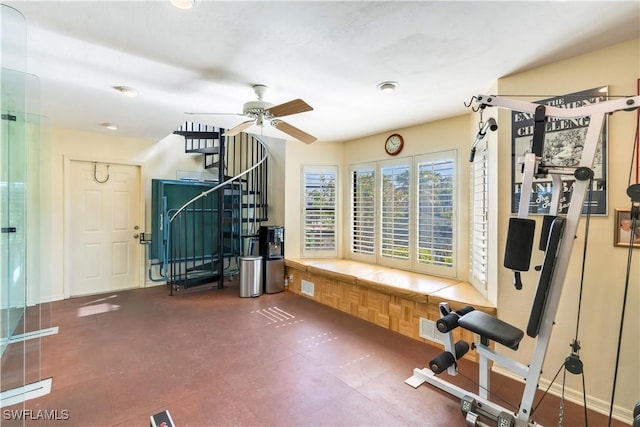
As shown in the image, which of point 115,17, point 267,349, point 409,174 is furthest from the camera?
point 409,174

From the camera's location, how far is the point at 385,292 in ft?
10.7

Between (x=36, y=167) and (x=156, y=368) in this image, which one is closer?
(x=156, y=368)

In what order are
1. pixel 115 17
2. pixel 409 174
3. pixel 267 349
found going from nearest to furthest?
1. pixel 115 17
2. pixel 267 349
3. pixel 409 174

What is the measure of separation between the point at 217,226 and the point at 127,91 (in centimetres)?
286

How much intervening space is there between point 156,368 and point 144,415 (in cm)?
60

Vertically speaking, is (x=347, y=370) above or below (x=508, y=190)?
below

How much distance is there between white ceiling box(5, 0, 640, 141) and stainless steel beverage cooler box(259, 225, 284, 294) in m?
2.09

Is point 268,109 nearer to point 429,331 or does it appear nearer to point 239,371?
point 239,371

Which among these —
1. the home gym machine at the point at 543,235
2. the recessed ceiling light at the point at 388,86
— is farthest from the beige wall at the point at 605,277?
the recessed ceiling light at the point at 388,86

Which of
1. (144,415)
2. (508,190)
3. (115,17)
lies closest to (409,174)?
(508,190)

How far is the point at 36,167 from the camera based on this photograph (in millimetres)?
2887

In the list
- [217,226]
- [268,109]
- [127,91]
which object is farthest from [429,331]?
[217,226]

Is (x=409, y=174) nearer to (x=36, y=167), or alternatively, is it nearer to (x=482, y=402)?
(x=482, y=402)

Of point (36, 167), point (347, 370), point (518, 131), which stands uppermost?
point (518, 131)
